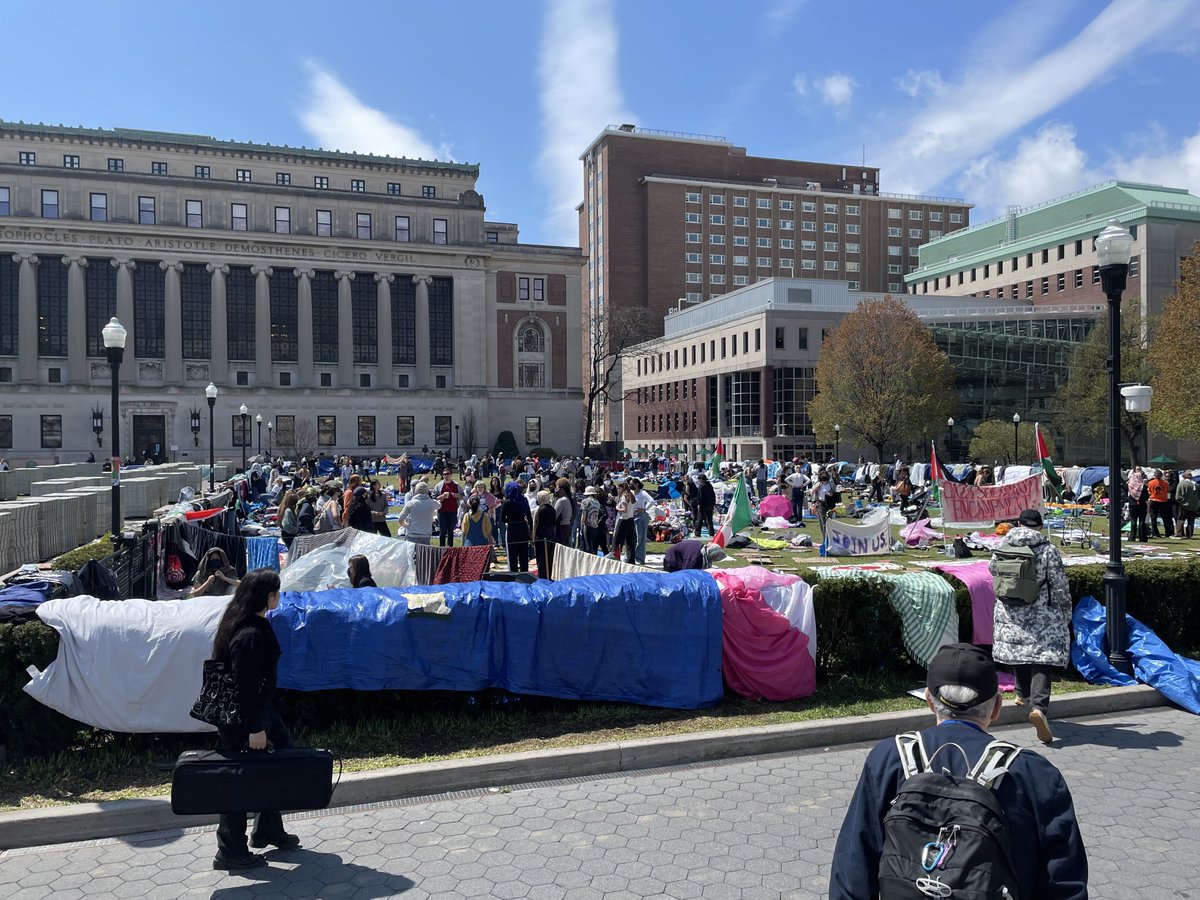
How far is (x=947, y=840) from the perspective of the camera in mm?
2646

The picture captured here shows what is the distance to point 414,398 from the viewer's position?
78625 millimetres

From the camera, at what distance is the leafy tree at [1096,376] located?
56938mm

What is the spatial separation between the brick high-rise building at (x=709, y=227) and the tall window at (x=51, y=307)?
5339cm

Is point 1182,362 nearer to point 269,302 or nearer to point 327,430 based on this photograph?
point 327,430

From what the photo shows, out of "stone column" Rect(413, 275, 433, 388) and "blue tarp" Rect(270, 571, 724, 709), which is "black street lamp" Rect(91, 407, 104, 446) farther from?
"blue tarp" Rect(270, 571, 724, 709)

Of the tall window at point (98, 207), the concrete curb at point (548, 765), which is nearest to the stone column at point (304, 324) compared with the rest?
the tall window at point (98, 207)

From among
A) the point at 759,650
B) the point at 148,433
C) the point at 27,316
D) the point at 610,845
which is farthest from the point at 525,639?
the point at 27,316

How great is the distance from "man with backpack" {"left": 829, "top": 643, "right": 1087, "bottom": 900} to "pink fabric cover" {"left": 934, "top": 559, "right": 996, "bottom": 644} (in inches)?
279

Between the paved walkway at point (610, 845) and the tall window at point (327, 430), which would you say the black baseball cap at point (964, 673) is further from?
the tall window at point (327, 430)

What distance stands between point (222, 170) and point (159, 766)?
276 ft

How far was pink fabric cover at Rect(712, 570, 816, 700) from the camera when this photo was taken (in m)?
8.93

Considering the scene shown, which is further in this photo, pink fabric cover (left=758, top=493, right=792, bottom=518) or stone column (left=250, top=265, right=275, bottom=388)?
stone column (left=250, top=265, right=275, bottom=388)

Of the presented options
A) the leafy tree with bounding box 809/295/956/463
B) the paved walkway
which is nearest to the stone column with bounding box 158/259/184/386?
the leafy tree with bounding box 809/295/956/463

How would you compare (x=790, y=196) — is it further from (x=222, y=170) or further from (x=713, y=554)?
(x=713, y=554)
